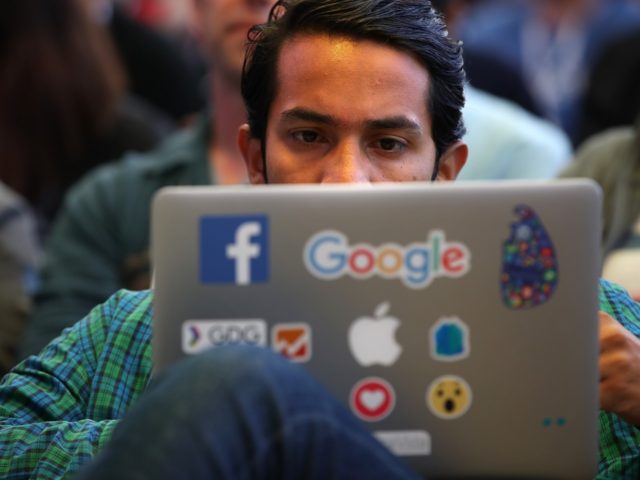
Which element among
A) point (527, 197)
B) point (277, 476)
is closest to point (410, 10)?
point (527, 197)

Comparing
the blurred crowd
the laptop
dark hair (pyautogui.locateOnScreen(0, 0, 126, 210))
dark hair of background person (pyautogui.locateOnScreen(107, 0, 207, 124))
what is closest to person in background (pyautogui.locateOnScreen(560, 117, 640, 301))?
the blurred crowd

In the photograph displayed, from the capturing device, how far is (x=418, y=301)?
1.52m

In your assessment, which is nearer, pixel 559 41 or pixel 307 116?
pixel 307 116

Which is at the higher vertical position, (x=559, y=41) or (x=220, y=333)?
(x=559, y=41)

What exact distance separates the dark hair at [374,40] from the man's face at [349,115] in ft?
0.06

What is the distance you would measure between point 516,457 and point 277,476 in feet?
0.96

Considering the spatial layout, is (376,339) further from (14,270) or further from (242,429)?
(14,270)

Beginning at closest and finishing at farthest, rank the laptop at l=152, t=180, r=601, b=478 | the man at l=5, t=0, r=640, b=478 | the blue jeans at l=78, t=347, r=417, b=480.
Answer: the blue jeans at l=78, t=347, r=417, b=480
the laptop at l=152, t=180, r=601, b=478
the man at l=5, t=0, r=640, b=478

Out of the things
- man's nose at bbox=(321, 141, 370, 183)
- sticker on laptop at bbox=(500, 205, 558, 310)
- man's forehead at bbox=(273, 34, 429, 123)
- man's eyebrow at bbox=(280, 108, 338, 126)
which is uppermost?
man's forehead at bbox=(273, 34, 429, 123)

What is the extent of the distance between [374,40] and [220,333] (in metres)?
0.63

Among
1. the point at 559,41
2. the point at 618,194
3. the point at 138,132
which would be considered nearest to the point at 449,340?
the point at 618,194

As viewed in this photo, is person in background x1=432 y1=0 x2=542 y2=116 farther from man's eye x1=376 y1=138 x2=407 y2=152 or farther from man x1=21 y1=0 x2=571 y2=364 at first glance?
man's eye x1=376 y1=138 x2=407 y2=152

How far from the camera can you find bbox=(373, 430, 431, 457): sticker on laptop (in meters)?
1.53

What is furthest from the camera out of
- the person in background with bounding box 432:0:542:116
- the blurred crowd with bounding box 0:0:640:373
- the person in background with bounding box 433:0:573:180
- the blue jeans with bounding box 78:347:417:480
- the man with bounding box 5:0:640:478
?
the person in background with bounding box 432:0:542:116
